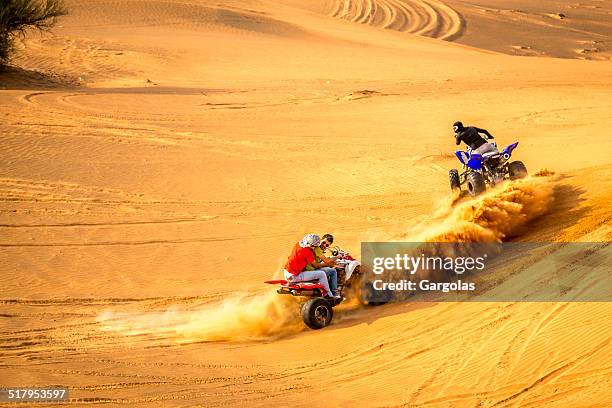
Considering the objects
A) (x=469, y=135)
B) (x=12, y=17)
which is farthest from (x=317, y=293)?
(x=12, y=17)

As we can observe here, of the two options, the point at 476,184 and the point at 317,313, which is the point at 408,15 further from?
the point at 317,313

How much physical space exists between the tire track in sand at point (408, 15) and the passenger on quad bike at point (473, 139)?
115 ft

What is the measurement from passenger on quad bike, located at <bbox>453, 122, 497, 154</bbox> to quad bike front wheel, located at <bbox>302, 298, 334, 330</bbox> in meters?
5.92

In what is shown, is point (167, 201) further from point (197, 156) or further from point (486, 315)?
point (486, 315)

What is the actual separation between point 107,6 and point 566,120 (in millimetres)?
31485

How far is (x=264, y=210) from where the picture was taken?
58.3 ft

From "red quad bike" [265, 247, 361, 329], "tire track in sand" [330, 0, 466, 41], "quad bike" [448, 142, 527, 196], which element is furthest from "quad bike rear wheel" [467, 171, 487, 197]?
"tire track in sand" [330, 0, 466, 41]

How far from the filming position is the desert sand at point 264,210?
32.7ft

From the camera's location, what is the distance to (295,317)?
12.1 meters

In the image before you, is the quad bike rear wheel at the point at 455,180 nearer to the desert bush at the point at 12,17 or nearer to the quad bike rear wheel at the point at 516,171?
the quad bike rear wheel at the point at 516,171

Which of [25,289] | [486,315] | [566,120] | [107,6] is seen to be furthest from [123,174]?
[107,6]

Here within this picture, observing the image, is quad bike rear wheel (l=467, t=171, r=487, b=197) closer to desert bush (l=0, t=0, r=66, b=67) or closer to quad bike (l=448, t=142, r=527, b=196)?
quad bike (l=448, t=142, r=527, b=196)

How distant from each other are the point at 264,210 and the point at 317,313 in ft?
21.5

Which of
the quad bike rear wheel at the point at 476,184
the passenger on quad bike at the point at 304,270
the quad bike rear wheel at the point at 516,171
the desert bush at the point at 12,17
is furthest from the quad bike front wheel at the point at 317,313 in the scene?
the desert bush at the point at 12,17
